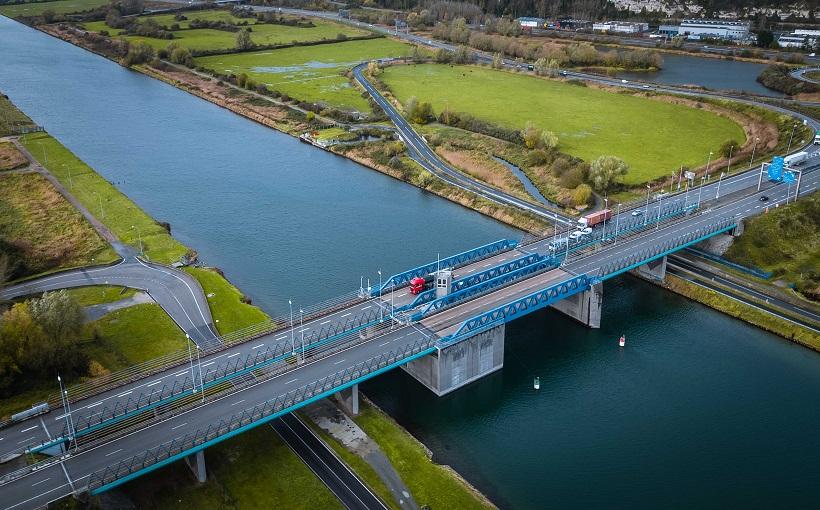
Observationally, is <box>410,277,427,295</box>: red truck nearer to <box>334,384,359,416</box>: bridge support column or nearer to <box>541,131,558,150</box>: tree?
<box>334,384,359,416</box>: bridge support column

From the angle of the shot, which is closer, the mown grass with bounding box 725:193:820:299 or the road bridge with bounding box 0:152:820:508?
the road bridge with bounding box 0:152:820:508

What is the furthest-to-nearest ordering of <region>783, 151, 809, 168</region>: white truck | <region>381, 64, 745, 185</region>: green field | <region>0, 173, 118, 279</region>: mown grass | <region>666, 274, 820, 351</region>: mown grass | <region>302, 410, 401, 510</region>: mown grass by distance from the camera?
<region>381, 64, 745, 185</region>: green field → <region>783, 151, 809, 168</region>: white truck → <region>0, 173, 118, 279</region>: mown grass → <region>666, 274, 820, 351</region>: mown grass → <region>302, 410, 401, 510</region>: mown grass

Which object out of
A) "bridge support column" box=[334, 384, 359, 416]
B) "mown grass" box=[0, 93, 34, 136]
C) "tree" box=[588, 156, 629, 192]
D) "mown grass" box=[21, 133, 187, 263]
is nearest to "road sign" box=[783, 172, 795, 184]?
"tree" box=[588, 156, 629, 192]

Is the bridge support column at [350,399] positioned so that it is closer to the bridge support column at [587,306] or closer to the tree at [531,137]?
the bridge support column at [587,306]

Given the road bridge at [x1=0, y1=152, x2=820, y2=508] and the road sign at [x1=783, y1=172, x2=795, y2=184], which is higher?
the road sign at [x1=783, y1=172, x2=795, y2=184]

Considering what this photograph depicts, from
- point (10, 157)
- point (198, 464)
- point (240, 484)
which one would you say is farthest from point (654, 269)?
point (10, 157)

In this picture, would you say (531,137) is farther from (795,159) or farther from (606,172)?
(795,159)
